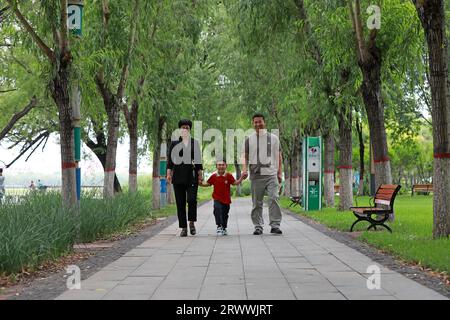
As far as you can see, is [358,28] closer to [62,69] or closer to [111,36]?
[111,36]

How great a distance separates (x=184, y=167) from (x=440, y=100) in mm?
4778

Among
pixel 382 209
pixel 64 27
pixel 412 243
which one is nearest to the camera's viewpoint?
pixel 412 243

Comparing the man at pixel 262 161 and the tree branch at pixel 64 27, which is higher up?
the tree branch at pixel 64 27

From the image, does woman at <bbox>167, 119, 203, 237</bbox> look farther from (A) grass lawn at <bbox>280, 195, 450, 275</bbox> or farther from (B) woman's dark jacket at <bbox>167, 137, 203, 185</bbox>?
(A) grass lawn at <bbox>280, 195, 450, 275</bbox>

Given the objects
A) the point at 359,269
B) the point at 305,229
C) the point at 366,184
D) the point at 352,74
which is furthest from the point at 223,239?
the point at 366,184

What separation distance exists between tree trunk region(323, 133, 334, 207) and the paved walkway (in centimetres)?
1254

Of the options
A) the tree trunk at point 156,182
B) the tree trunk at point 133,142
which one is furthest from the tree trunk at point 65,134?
the tree trunk at point 156,182

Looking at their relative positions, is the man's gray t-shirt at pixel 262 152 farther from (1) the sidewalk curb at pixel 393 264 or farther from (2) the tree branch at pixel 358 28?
(2) the tree branch at pixel 358 28

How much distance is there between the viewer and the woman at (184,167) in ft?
40.3

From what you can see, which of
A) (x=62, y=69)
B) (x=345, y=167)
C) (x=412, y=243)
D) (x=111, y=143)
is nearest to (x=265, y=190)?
(x=412, y=243)

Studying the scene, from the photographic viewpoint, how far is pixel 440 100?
10422 millimetres

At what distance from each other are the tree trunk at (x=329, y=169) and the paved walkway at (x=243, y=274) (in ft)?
41.1
